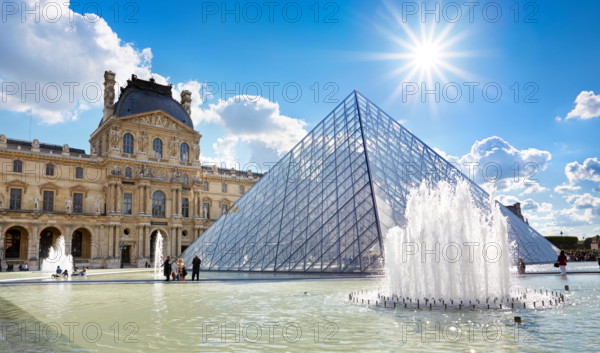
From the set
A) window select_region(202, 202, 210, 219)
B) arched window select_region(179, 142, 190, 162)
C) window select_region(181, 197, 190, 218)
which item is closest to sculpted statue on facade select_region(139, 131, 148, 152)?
arched window select_region(179, 142, 190, 162)

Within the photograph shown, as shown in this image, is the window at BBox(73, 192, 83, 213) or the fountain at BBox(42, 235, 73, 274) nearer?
the fountain at BBox(42, 235, 73, 274)

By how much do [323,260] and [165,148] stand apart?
31516mm

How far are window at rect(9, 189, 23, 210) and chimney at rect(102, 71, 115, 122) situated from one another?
1037cm

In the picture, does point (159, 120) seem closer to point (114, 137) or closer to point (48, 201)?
point (114, 137)

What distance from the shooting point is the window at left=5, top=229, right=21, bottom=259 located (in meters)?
39.4

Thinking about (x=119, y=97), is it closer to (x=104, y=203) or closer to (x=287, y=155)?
(x=104, y=203)

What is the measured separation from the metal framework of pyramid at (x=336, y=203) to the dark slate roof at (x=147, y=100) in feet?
78.2

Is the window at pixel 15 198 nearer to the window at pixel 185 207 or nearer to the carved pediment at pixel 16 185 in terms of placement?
the carved pediment at pixel 16 185

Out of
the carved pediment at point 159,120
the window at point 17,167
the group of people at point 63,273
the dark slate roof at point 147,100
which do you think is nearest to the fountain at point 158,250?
the carved pediment at point 159,120

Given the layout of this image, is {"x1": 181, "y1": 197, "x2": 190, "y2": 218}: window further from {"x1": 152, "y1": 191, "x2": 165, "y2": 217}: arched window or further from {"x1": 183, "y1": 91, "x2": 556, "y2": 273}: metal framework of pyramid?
{"x1": 183, "y1": 91, "x2": 556, "y2": 273}: metal framework of pyramid

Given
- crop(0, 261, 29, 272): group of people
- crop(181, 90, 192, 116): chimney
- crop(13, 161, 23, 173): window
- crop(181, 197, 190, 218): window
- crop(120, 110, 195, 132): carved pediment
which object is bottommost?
crop(0, 261, 29, 272): group of people

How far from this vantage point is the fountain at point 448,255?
393 inches

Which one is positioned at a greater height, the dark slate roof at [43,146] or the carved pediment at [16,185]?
the dark slate roof at [43,146]

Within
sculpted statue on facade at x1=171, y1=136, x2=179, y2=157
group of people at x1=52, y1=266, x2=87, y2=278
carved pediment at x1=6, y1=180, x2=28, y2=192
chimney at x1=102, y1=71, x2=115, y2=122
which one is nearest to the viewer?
group of people at x1=52, y1=266, x2=87, y2=278
